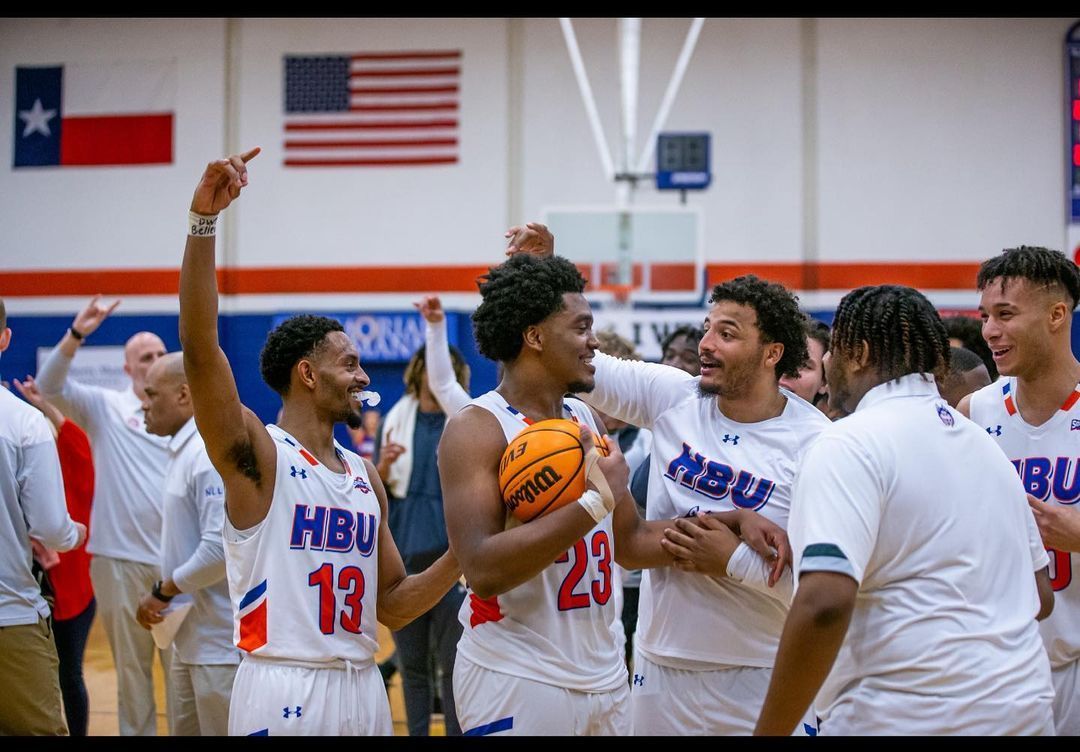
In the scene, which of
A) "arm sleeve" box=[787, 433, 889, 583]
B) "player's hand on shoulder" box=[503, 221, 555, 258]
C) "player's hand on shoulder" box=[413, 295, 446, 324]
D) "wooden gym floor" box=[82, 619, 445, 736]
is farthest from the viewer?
"wooden gym floor" box=[82, 619, 445, 736]

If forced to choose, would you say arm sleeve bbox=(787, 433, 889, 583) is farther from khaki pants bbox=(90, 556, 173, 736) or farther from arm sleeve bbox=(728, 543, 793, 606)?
khaki pants bbox=(90, 556, 173, 736)

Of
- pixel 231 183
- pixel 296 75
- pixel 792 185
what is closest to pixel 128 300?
pixel 296 75

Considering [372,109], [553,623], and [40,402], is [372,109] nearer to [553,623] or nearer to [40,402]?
[40,402]

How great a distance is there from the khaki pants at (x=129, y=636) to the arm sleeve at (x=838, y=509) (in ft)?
14.2

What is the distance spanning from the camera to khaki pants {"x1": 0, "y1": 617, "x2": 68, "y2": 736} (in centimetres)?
409

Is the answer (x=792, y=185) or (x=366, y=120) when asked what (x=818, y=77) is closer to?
(x=792, y=185)

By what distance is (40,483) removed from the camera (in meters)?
4.25

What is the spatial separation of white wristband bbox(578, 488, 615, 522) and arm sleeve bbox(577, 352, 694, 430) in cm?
79

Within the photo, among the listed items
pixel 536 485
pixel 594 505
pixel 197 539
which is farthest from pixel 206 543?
pixel 594 505

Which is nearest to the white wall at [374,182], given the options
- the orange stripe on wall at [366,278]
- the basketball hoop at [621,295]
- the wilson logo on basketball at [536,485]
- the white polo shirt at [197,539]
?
the orange stripe on wall at [366,278]

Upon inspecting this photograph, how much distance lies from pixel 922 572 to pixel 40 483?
3390mm

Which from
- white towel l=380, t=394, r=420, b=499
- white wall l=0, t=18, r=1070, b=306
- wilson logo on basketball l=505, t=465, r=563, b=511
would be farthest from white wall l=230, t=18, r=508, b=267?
wilson logo on basketball l=505, t=465, r=563, b=511

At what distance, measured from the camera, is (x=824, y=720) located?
2.71 m

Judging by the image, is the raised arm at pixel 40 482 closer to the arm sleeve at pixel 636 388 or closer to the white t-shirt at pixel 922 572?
the arm sleeve at pixel 636 388
